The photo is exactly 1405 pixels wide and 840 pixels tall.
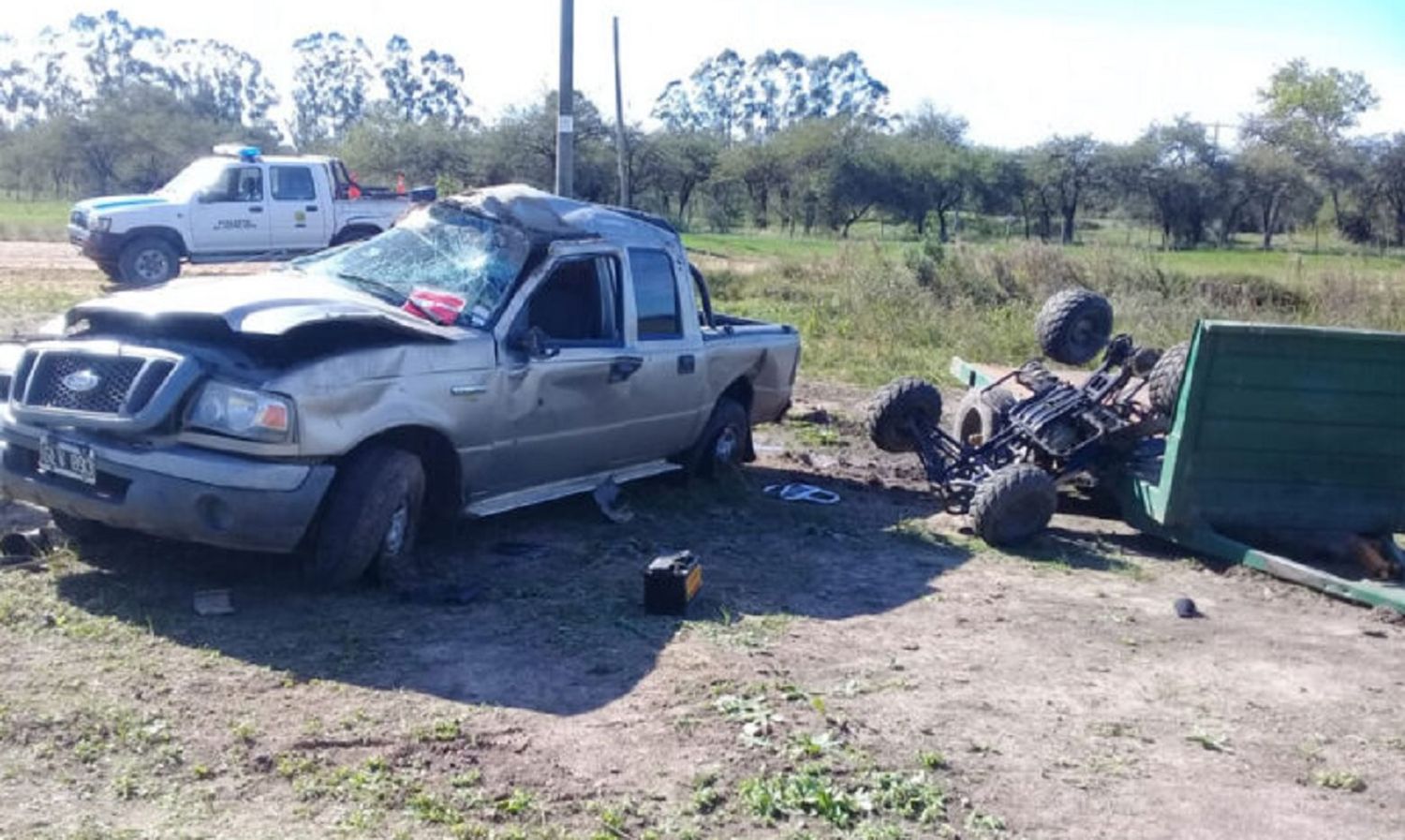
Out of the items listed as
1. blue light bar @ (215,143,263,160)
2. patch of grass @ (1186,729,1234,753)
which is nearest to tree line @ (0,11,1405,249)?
blue light bar @ (215,143,263,160)

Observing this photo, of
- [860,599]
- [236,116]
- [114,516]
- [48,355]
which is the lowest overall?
[860,599]

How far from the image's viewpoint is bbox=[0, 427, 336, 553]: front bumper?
5742 millimetres

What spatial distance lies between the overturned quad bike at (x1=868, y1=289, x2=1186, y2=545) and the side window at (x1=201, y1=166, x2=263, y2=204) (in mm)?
14270

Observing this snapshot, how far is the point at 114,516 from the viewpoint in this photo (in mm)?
5871

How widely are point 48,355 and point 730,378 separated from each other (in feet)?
13.9

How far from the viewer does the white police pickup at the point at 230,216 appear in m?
20.5

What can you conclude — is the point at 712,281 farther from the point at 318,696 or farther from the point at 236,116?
the point at 236,116

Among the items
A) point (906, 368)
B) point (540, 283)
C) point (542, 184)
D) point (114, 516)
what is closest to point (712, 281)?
point (906, 368)

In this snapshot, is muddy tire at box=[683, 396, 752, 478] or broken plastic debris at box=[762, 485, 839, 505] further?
broken plastic debris at box=[762, 485, 839, 505]

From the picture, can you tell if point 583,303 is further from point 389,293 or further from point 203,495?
point 203,495

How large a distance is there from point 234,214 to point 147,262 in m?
1.48

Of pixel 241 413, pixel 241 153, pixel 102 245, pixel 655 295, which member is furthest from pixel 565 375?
pixel 241 153

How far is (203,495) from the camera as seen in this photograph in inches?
226

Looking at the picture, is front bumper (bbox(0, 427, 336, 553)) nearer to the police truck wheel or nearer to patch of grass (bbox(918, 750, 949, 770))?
patch of grass (bbox(918, 750, 949, 770))
